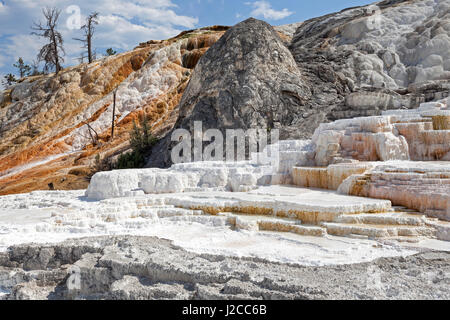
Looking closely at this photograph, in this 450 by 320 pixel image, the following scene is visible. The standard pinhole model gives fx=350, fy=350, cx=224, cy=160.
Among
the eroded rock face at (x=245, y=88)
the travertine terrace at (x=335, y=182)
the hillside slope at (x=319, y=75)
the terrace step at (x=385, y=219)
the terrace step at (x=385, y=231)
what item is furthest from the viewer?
the eroded rock face at (x=245, y=88)

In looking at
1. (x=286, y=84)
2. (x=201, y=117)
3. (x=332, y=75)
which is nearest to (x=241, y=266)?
(x=201, y=117)

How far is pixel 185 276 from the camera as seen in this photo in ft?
11.6

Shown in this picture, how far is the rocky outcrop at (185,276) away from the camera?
10.2ft

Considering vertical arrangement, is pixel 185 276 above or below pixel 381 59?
below

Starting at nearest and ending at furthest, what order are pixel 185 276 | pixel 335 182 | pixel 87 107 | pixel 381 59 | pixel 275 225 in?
1. pixel 185 276
2. pixel 275 225
3. pixel 335 182
4. pixel 381 59
5. pixel 87 107

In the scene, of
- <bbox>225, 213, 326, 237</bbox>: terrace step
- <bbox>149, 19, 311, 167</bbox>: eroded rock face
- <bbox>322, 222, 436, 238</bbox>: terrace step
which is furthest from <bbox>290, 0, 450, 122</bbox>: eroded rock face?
<bbox>225, 213, 326, 237</bbox>: terrace step

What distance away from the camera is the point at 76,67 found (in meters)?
22.9

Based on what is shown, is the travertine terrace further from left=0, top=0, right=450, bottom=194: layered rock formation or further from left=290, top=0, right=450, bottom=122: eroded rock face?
left=290, top=0, right=450, bottom=122: eroded rock face

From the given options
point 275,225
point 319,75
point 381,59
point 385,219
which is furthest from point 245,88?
point 385,219

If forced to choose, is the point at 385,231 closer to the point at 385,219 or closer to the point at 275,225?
the point at 385,219

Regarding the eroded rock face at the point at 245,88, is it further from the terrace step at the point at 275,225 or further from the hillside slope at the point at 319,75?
the terrace step at the point at 275,225

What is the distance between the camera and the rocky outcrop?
3111 mm

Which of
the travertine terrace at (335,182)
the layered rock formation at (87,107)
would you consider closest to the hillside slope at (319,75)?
the travertine terrace at (335,182)
